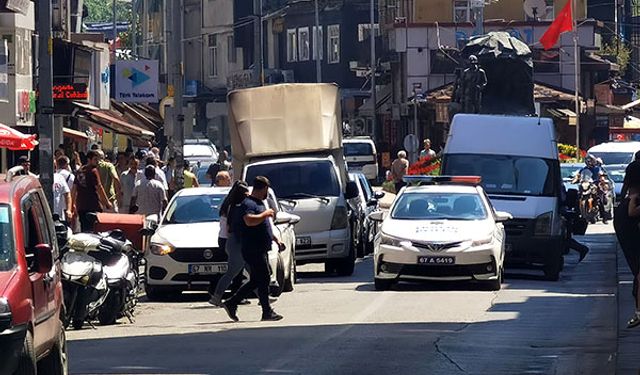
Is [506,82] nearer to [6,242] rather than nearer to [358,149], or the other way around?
[358,149]

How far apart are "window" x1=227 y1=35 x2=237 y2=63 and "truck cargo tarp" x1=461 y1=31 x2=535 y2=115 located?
57.0 m

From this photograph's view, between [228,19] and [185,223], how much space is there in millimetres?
73231

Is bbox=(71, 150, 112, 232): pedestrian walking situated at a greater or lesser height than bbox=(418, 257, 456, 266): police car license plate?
greater

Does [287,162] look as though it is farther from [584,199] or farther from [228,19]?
[228,19]

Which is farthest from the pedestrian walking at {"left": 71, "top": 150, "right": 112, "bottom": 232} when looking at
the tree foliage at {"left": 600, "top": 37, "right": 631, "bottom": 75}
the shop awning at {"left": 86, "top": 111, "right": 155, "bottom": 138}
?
the tree foliage at {"left": 600, "top": 37, "right": 631, "bottom": 75}

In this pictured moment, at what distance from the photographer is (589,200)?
1719 inches

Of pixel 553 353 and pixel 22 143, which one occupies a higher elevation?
pixel 22 143

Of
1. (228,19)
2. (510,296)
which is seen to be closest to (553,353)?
(510,296)

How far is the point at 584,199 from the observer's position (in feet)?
142

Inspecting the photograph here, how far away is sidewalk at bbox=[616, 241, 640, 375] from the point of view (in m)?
13.9

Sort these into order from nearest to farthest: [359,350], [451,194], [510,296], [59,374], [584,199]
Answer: [59,374] < [359,350] < [510,296] < [451,194] < [584,199]

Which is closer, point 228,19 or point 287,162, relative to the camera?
point 287,162

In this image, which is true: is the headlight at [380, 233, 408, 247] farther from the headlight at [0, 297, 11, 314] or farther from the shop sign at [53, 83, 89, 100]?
the shop sign at [53, 83, 89, 100]

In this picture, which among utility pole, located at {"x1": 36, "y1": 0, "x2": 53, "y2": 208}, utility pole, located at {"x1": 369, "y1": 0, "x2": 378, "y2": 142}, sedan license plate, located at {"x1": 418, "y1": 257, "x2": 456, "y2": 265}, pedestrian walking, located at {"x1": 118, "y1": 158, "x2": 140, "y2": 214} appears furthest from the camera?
utility pole, located at {"x1": 369, "y1": 0, "x2": 378, "y2": 142}
